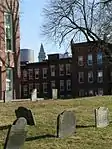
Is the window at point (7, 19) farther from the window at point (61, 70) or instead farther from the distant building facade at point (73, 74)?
the window at point (61, 70)

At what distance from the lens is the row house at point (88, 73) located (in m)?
80.2

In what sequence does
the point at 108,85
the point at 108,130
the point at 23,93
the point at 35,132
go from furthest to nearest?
the point at 23,93
the point at 108,85
the point at 108,130
the point at 35,132

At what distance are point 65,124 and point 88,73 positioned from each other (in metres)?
69.0

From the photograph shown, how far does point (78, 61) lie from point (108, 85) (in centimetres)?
812

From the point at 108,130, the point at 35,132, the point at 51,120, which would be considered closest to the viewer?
the point at 35,132

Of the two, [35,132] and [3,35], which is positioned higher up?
[3,35]

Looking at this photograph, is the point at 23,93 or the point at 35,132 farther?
the point at 23,93

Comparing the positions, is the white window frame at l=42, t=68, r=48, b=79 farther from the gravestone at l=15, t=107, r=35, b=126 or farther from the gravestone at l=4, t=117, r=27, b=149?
the gravestone at l=4, t=117, r=27, b=149

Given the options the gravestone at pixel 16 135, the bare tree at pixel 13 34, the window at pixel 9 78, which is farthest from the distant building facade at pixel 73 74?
the gravestone at pixel 16 135

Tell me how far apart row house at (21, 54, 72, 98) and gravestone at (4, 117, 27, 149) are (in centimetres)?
7407

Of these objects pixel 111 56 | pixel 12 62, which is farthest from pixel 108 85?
pixel 12 62

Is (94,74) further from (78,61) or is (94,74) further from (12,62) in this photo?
(12,62)

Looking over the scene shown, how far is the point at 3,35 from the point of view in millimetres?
34969

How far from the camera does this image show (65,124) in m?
13.7
